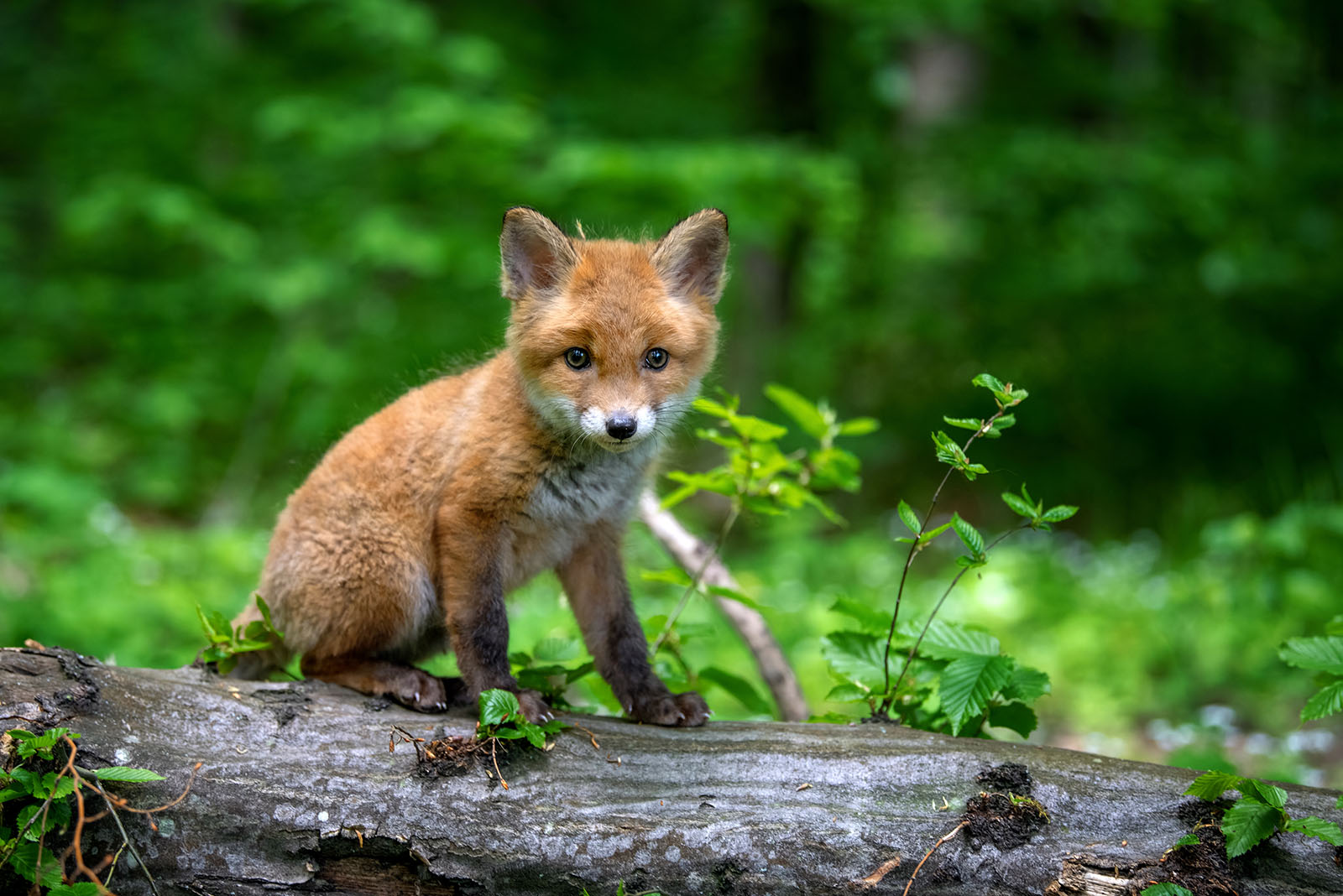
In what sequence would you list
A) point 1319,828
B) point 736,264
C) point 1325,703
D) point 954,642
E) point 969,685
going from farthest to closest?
point 736,264, point 954,642, point 969,685, point 1325,703, point 1319,828

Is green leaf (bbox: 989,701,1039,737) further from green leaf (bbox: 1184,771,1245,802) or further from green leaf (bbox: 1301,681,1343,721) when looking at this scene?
green leaf (bbox: 1301,681,1343,721)

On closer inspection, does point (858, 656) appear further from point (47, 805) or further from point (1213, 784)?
point (47, 805)

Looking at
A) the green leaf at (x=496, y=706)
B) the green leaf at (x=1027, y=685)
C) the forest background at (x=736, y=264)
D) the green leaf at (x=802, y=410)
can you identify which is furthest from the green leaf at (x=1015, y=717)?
the forest background at (x=736, y=264)

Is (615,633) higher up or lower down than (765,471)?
lower down

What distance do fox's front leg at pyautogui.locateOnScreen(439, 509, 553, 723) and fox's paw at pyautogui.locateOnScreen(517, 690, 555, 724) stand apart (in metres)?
0.02

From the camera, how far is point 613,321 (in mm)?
3119

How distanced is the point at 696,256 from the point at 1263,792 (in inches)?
91.9

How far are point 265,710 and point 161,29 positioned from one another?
976cm

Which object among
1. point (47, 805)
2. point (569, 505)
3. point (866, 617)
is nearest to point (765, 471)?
point (866, 617)

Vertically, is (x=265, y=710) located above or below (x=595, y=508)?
below

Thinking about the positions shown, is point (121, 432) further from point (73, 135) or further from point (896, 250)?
point (896, 250)

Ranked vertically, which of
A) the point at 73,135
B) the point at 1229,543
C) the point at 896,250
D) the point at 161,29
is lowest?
the point at 1229,543

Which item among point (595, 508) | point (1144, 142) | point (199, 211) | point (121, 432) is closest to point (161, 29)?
point (199, 211)

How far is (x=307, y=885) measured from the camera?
238 cm
